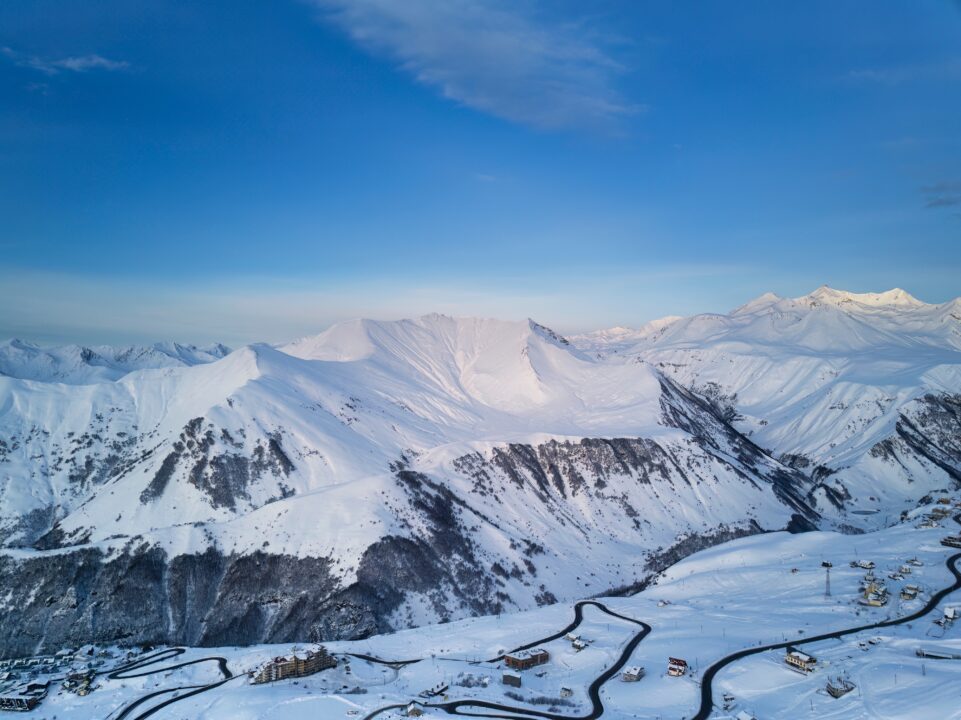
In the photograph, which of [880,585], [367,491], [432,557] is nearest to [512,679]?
[880,585]

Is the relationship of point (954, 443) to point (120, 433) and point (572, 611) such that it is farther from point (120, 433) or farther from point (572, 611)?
point (120, 433)

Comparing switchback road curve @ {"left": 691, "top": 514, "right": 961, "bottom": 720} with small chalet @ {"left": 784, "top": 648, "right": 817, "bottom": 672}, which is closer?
switchback road curve @ {"left": 691, "top": 514, "right": 961, "bottom": 720}

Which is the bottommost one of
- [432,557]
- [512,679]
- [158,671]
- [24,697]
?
[158,671]

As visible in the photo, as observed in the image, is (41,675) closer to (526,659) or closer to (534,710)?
(526,659)

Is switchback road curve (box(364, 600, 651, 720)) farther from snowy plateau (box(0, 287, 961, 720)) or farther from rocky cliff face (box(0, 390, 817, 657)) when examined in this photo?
rocky cliff face (box(0, 390, 817, 657))

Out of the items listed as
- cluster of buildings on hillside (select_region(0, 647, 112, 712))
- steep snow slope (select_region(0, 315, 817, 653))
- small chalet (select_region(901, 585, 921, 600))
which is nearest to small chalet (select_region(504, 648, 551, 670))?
steep snow slope (select_region(0, 315, 817, 653))

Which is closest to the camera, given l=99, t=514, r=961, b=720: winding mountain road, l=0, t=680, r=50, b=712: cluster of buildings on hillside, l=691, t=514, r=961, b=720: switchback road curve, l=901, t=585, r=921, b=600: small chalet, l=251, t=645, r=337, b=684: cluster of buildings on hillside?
l=691, t=514, r=961, b=720: switchback road curve

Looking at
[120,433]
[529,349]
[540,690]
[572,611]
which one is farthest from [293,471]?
[529,349]
